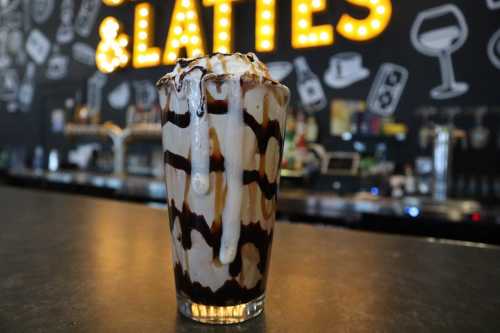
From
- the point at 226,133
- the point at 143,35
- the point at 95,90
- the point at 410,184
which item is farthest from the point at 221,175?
the point at 95,90

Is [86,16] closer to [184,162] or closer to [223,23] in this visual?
[223,23]

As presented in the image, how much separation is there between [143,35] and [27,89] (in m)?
2.30

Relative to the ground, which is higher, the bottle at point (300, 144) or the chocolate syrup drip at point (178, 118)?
the chocolate syrup drip at point (178, 118)

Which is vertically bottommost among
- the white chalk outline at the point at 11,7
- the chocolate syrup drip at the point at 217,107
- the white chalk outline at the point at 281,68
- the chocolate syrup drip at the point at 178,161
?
the chocolate syrup drip at the point at 178,161

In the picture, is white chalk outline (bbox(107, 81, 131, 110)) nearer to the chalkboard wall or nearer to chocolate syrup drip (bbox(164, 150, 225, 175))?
the chalkboard wall

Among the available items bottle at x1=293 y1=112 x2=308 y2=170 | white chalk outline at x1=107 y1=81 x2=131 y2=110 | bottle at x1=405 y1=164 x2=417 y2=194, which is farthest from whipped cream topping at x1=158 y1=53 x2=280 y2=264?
white chalk outline at x1=107 y1=81 x2=131 y2=110

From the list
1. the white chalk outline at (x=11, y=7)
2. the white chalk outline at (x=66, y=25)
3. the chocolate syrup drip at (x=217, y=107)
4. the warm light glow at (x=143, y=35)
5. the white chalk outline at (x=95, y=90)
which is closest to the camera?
the chocolate syrup drip at (x=217, y=107)

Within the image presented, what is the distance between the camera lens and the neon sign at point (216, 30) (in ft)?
8.87

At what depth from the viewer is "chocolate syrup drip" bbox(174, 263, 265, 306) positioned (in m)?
0.41

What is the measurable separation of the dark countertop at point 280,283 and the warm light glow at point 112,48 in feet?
10.5

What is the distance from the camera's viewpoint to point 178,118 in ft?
1.29

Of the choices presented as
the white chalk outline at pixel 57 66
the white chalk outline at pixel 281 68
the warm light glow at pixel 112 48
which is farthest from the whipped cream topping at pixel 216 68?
the white chalk outline at pixel 57 66

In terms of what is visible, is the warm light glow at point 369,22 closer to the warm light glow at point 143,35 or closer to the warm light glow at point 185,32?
the warm light glow at point 185,32

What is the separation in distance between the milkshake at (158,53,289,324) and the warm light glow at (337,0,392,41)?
249cm
